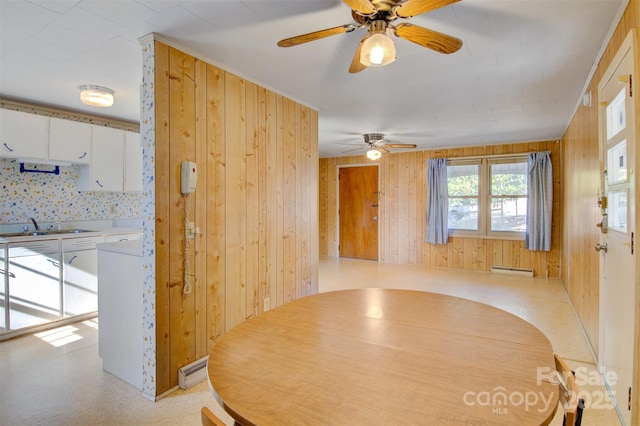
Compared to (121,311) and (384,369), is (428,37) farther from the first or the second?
(121,311)

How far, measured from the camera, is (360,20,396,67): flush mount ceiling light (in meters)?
1.54

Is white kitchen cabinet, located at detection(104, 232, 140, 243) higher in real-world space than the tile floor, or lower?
higher

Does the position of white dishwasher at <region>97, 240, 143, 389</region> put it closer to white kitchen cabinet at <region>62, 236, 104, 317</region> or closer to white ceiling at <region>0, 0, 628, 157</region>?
white kitchen cabinet at <region>62, 236, 104, 317</region>

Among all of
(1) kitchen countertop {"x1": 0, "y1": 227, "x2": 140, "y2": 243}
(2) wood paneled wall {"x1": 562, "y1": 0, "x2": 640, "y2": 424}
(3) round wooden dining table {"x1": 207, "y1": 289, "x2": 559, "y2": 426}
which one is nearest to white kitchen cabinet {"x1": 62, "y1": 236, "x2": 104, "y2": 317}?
(1) kitchen countertop {"x1": 0, "y1": 227, "x2": 140, "y2": 243}

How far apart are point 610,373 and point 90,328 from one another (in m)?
4.38

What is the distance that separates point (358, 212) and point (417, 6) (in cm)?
596

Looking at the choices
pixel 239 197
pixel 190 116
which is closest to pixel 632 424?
pixel 239 197

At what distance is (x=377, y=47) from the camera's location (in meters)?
1.54

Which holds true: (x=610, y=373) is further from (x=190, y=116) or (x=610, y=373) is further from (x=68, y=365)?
(x=68, y=365)

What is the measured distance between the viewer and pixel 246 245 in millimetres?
2836

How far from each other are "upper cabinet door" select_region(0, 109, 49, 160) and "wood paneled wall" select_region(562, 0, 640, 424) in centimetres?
477

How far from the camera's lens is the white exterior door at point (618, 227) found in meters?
1.70

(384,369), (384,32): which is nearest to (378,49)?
(384,32)

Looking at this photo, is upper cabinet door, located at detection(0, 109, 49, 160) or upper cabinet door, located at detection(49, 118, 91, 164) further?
upper cabinet door, located at detection(49, 118, 91, 164)
